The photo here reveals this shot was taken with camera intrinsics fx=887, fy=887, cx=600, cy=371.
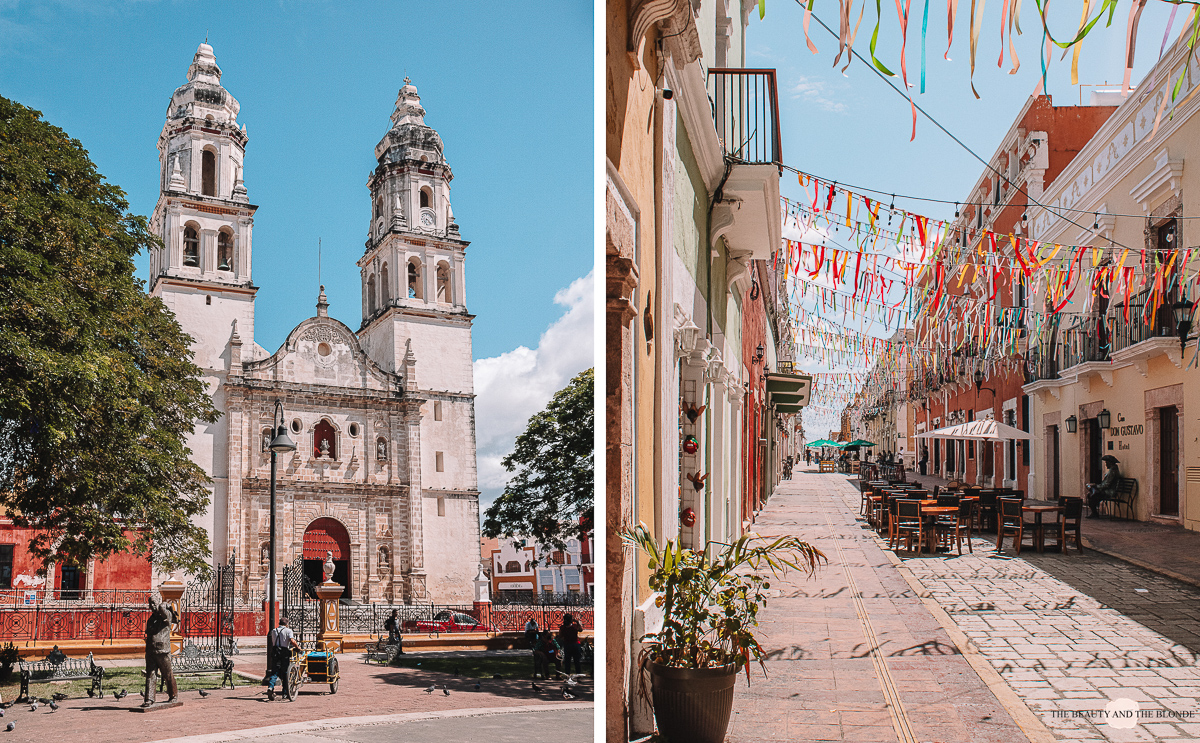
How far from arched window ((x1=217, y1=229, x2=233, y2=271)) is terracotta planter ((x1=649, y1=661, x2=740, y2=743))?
7.21ft

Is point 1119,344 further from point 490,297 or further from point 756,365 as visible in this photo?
point 490,297

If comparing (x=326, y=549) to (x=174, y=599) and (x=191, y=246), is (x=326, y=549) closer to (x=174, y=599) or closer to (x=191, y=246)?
(x=174, y=599)

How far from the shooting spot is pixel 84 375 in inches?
89.7

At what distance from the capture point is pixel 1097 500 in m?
15.1

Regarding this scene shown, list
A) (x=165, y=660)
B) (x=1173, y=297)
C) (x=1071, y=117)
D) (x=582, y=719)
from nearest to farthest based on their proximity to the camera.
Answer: (x=165, y=660) → (x=582, y=719) → (x=1173, y=297) → (x=1071, y=117)

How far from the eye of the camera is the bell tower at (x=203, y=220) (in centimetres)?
257

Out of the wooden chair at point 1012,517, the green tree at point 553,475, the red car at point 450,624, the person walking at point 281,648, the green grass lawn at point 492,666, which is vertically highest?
the green tree at point 553,475

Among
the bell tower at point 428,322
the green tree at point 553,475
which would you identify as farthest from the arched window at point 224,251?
the green tree at point 553,475

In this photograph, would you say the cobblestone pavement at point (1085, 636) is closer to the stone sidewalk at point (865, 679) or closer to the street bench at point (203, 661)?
the stone sidewalk at point (865, 679)

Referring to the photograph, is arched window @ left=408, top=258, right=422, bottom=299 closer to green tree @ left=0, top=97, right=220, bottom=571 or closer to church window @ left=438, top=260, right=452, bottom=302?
church window @ left=438, top=260, right=452, bottom=302

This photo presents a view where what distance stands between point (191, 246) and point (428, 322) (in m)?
0.92

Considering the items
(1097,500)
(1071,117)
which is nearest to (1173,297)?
(1097,500)

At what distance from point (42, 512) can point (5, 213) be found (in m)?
0.77

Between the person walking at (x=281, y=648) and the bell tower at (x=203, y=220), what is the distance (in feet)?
2.75
